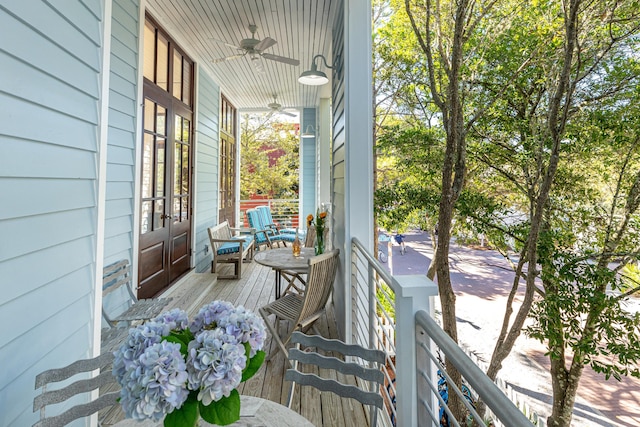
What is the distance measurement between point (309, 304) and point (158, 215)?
7.51 ft

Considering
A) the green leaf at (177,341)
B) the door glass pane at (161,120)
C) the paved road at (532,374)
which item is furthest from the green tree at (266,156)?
the green leaf at (177,341)

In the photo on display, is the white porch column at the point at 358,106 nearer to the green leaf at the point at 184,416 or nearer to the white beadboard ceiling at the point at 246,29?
the white beadboard ceiling at the point at 246,29

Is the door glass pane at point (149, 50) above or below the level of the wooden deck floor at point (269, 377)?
above

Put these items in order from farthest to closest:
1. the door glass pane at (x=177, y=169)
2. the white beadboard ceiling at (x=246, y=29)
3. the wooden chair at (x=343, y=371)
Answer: the door glass pane at (x=177, y=169) < the white beadboard ceiling at (x=246, y=29) < the wooden chair at (x=343, y=371)

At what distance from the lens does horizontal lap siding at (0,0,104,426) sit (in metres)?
1.03

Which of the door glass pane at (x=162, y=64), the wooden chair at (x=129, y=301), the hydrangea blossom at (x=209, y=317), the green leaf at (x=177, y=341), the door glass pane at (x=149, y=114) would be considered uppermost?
the door glass pane at (x=162, y=64)

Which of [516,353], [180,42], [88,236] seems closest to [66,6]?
[88,236]

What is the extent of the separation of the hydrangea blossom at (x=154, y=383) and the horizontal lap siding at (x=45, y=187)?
30.0 inches

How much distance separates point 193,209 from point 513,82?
4777 millimetres

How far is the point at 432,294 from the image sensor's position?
1016mm

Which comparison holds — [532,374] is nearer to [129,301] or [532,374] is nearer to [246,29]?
[129,301]

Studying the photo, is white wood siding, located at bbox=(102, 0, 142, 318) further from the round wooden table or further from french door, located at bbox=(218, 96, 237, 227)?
french door, located at bbox=(218, 96, 237, 227)

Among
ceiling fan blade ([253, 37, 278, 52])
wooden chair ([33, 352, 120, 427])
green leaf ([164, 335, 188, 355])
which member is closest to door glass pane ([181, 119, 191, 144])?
ceiling fan blade ([253, 37, 278, 52])

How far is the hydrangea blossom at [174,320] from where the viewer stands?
77cm
